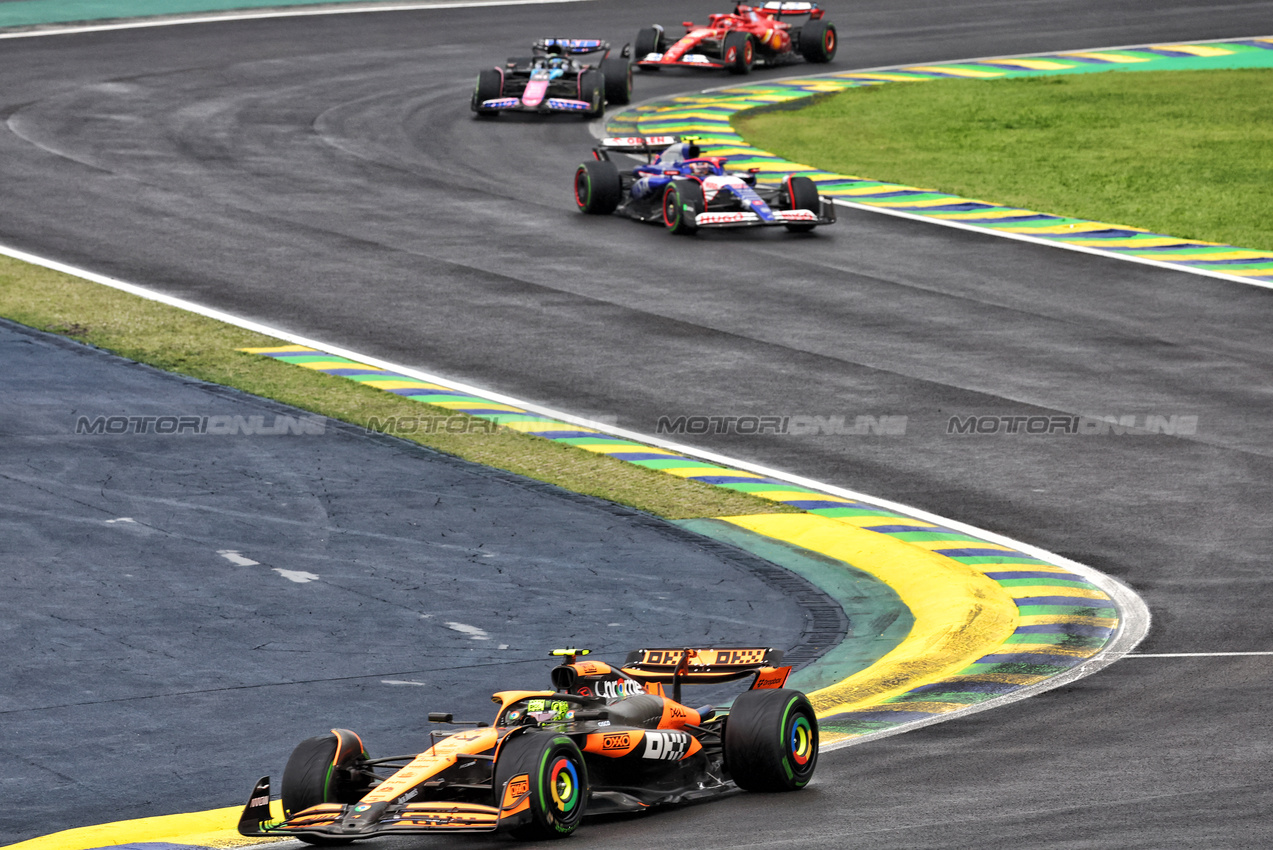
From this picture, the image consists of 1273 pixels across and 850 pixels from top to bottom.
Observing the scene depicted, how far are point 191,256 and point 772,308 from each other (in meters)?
7.62

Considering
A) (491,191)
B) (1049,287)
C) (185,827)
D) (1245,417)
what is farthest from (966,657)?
(491,191)

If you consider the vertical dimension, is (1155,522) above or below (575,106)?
below

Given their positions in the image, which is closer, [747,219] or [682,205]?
[747,219]

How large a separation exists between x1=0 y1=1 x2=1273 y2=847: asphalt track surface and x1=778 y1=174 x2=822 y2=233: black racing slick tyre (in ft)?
1.50

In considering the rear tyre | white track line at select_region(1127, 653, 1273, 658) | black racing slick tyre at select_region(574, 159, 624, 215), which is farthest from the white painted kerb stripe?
the rear tyre

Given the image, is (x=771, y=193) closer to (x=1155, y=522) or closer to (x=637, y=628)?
(x=1155, y=522)

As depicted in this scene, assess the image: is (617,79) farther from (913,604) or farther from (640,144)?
(913,604)

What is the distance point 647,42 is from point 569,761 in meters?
31.6

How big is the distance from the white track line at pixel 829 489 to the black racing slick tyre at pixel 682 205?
A: 648 cm

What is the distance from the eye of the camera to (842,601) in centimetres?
1327

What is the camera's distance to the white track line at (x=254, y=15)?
41156 mm

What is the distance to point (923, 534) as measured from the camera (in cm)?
1442

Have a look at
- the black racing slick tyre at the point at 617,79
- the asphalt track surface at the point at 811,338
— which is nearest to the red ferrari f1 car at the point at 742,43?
the asphalt track surface at the point at 811,338

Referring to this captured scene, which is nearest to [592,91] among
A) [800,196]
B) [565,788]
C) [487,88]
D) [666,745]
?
[487,88]
